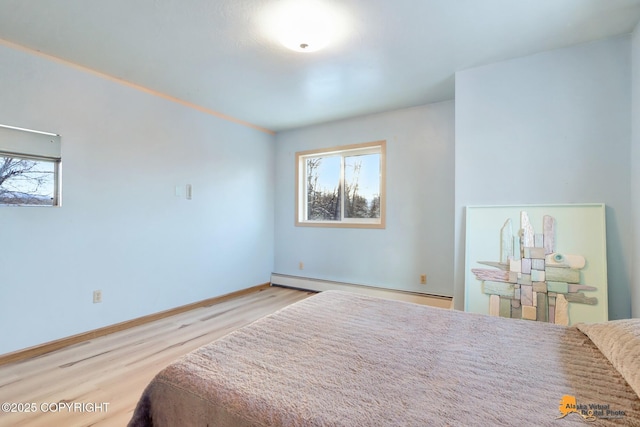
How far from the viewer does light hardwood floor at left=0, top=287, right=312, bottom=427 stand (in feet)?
5.21

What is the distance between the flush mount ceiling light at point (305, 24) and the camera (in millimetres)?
1748

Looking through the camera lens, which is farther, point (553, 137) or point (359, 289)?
point (359, 289)

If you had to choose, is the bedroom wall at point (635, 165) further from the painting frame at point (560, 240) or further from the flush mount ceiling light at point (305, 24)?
the flush mount ceiling light at point (305, 24)

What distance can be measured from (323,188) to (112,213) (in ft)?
8.37

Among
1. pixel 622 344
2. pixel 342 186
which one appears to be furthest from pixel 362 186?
pixel 622 344

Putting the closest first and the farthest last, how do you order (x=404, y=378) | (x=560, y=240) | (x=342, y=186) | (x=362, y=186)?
(x=404, y=378), (x=560, y=240), (x=362, y=186), (x=342, y=186)

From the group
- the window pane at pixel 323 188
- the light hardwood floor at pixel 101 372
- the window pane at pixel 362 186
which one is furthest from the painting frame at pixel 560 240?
the light hardwood floor at pixel 101 372

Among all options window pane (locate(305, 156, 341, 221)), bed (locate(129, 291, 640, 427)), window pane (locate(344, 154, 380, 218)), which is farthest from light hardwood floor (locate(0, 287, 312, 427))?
window pane (locate(344, 154, 380, 218))

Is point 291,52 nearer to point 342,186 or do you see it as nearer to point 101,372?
point 342,186

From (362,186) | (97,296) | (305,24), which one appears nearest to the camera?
(305,24)

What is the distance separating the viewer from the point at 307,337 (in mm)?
1248

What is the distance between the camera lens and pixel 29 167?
7.36ft

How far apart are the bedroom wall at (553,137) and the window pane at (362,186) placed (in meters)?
1.31

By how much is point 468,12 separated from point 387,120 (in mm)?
1780
